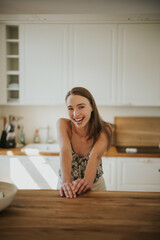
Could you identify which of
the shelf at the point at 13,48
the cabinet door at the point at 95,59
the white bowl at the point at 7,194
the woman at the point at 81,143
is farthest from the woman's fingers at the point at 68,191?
the shelf at the point at 13,48

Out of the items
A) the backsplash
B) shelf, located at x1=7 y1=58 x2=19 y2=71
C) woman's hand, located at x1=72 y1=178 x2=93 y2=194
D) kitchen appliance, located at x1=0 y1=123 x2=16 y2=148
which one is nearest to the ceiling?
shelf, located at x1=7 y1=58 x2=19 y2=71

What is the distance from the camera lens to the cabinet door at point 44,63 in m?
2.85

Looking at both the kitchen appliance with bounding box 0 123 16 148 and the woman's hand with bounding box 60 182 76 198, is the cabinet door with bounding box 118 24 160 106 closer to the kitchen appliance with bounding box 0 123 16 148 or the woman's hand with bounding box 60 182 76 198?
the kitchen appliance with bounding box 0 123 16 148

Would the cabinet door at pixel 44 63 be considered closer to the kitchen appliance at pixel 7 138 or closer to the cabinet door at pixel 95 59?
the cabinet door at pixel 95 59

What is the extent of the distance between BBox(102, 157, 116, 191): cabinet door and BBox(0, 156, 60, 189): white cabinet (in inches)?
23.1

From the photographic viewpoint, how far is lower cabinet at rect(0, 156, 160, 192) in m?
2.70

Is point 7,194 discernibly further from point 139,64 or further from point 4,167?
point 139,64

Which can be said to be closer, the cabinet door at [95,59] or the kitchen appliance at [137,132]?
the cabinet door at [95,59]

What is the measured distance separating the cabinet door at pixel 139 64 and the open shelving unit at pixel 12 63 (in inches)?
56.8

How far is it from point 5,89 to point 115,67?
150cm

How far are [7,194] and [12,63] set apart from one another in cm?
257

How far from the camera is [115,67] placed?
9.36 ft

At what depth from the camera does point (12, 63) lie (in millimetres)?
3205

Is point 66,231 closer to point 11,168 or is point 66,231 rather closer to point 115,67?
point 11,168
